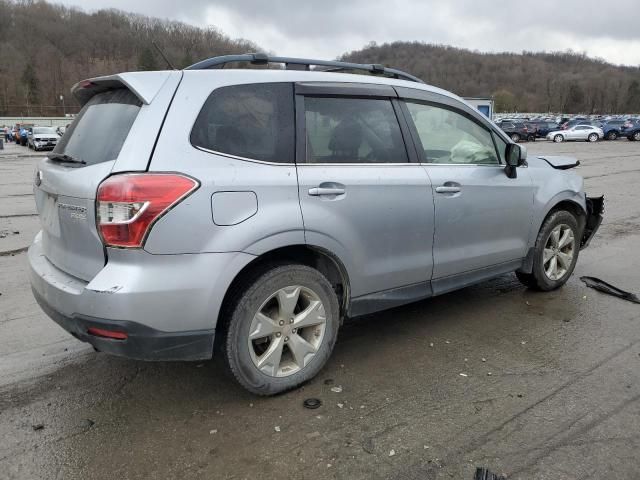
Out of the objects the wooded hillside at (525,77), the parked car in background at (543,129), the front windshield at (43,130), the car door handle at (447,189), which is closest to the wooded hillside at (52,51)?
the wooded hillside at (525,77)

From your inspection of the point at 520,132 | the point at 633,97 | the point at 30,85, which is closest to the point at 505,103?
the point at 633,97

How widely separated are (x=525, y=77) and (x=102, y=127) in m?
171

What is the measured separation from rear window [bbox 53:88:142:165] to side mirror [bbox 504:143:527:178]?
2.82 m

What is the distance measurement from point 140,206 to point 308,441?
56.5 inches

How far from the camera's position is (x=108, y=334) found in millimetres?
2621

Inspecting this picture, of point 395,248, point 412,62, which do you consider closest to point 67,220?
point 395,248

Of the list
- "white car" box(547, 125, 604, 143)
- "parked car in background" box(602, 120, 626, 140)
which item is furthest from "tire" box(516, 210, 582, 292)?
"parked car in background" box(602, 120, 626, 140)

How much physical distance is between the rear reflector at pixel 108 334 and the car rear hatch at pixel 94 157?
281 millimetres

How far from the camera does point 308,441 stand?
2.71 m

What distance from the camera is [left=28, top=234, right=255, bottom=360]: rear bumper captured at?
256 cm

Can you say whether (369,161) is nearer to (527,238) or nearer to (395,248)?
(395,248)

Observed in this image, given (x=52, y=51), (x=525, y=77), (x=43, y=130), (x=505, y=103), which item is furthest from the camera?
(x=525, y=77)

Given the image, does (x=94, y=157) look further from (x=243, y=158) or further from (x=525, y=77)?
(x=525, y=77)

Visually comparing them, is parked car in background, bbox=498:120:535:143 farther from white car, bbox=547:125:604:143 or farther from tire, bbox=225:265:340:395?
tire, bbox=225:265:340:395
